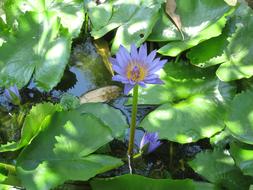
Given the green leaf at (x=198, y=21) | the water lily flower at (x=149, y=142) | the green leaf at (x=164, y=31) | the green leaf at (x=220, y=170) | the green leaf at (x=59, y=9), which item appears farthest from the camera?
the green leaf at (x=59, y=9)

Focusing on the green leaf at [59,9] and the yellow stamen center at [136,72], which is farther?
the green leaf at [59,9]

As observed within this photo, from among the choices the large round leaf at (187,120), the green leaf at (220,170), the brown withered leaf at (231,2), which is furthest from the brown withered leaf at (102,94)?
the brown withered leaf at (231,2)

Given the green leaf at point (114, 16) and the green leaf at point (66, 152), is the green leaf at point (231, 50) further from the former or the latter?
the green leaf at point (66, 152)

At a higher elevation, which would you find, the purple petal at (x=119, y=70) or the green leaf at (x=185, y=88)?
the purple petal at (x=119, y=70)

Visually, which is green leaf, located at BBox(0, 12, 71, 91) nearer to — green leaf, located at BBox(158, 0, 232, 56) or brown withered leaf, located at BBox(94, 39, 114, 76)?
brown withered leaf, located at BBox(94, 39, 114, 76)

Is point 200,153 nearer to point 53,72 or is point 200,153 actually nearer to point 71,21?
point 53,72

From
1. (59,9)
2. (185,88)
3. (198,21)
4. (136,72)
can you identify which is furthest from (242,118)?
(59,9)

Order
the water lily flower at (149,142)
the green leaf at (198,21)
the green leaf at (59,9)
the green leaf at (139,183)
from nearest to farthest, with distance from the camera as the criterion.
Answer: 1. the green leaf at (139,183)
2. the water lily flower at (149,142)
3. the green leaf at (198,21)
4. the green leaf at (59,9)

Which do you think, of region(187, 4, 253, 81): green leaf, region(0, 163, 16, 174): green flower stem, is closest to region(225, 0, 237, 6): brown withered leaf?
region(187, 4, 253, 81): green leaf
